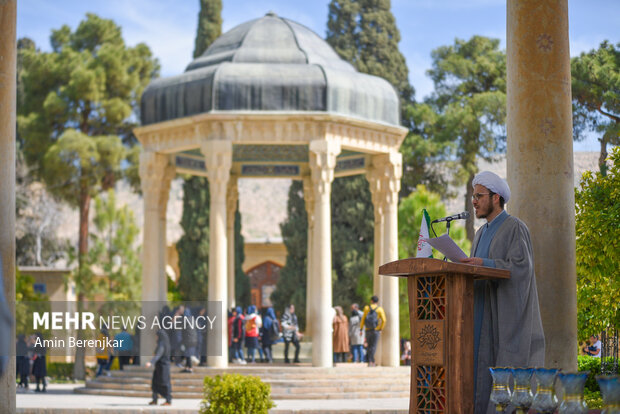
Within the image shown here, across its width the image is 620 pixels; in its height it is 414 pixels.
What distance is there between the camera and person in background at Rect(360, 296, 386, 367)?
16906mm

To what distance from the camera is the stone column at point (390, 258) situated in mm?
17078

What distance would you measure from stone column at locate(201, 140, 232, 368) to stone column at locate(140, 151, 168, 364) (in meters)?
1.76

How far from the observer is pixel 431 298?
181 inches

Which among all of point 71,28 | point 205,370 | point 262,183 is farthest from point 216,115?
point 262,183

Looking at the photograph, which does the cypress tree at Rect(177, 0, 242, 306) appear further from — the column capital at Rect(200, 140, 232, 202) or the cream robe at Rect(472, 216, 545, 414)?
the cream robe at Rect(472, 216, 545, 414)

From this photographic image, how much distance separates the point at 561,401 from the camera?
395cm

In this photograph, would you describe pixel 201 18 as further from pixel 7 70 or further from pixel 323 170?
pixel 7 70

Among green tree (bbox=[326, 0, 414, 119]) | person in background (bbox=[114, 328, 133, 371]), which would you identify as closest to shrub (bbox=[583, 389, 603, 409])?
person in background (bbox=[114, 328, 133, 371])

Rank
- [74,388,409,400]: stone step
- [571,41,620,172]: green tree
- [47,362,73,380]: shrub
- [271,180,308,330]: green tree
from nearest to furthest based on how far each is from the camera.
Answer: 1. [571,41,620,172]: green tree
2. [74,388,409,400]: stone step
3. [47,362,73,380]: shrub
4. [271,180,308,330]: green tree

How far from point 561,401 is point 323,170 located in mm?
12520

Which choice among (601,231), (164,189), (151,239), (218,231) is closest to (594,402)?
(601,231)

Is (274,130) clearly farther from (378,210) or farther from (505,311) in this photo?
(505,311)

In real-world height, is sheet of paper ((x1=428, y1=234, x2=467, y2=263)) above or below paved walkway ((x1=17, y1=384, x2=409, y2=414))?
above

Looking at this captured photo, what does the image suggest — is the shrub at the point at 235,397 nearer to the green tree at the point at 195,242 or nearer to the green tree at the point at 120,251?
the green tree at the point at 195,242
